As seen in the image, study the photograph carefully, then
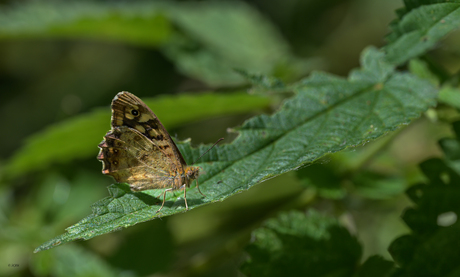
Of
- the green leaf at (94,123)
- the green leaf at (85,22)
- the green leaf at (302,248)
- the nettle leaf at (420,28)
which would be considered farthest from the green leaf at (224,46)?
the green leaf at (302,248)

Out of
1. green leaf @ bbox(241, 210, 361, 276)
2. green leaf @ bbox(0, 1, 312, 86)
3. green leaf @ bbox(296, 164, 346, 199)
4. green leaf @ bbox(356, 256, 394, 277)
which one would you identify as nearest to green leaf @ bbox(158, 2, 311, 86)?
green leaf @ bbox(0, 1, 312, 86)

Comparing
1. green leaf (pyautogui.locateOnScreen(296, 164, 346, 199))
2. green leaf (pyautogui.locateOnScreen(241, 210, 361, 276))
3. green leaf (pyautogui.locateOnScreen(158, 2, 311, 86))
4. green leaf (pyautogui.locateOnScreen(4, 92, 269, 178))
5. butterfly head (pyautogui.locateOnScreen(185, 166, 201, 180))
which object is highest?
green leaf (pyautogui.locateOnScreen(158, 2, 311, 86))

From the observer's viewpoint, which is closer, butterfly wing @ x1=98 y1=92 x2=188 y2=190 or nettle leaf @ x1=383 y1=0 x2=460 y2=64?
nettle leaf @ x1=383 y1=0 x2=460 y2=64

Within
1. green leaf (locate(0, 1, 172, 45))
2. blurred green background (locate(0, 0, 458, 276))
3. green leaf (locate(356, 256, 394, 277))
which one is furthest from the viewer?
green leaf (locate(0, 1, 172, 45))

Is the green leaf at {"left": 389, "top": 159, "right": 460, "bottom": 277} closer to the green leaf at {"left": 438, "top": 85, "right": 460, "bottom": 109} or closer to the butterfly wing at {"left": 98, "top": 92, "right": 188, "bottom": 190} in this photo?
the green leaf at {"left": 438, "top": 85, "right": 460, "bottom": 109}

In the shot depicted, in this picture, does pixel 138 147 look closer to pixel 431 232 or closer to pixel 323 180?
pixel 323 180

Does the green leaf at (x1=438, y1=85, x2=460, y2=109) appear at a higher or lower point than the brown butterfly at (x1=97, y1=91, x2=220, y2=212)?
lower
